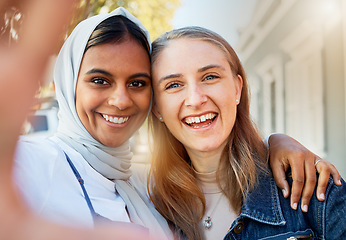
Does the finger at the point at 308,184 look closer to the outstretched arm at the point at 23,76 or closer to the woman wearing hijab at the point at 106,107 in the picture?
the woman wearing hijab at the point at 106,107

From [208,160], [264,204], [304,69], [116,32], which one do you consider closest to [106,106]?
[116,32]

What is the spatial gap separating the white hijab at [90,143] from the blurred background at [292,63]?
1141mm

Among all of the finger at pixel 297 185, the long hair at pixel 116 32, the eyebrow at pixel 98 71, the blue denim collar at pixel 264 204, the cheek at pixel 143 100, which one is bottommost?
the blue denim collar at pixel 264 204

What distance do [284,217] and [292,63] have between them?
5.80 m

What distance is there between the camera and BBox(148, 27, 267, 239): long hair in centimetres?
208

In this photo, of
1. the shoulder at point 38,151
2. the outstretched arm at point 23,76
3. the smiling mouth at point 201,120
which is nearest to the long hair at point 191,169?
the smiling mouth at point 201,120

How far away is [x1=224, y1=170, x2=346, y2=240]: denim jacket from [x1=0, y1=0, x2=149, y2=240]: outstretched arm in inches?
63.1

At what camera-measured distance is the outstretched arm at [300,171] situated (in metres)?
1.82

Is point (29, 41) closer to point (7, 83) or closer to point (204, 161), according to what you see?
point (7, 83)

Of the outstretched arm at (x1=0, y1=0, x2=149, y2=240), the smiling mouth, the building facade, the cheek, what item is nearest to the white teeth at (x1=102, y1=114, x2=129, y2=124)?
the cheek

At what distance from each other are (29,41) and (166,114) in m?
1.74

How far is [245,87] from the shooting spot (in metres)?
2.41

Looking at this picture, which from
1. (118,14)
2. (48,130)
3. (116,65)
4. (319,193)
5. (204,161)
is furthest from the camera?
(48,130)

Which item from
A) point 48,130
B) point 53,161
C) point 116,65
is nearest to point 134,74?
point 116,65
